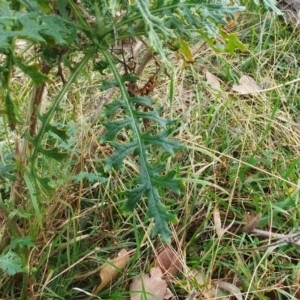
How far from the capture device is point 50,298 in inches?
61.2

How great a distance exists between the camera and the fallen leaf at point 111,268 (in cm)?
159

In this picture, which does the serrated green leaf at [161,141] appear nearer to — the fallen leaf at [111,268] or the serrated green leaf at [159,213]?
the serrated green leaf at [159,213]

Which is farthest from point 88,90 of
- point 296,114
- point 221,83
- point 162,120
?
point 162,120

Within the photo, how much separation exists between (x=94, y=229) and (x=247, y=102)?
865mm

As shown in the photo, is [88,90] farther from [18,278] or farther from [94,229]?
[18,278]

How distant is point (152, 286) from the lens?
160 centimetres

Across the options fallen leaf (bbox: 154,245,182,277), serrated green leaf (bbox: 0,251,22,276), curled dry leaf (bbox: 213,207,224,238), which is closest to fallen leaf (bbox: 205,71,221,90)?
curled dry leaf (bbox: 213,207,224,238)

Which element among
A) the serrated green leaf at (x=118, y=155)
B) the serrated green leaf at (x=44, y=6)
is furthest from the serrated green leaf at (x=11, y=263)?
the serrated green leaf at (x=44, y=6)

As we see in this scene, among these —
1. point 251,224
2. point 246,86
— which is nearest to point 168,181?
point 251,224

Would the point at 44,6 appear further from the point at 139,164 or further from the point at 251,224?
the point at 251,224

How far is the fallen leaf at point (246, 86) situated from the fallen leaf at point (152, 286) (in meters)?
0.88

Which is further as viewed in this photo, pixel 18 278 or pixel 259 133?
pixel 259 133

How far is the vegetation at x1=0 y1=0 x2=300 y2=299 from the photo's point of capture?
3.94 feet

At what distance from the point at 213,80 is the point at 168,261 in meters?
0.89
